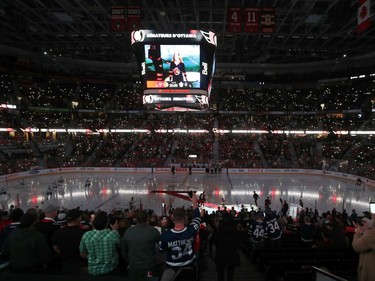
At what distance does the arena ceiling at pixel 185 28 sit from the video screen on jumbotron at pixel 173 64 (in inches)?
73.1

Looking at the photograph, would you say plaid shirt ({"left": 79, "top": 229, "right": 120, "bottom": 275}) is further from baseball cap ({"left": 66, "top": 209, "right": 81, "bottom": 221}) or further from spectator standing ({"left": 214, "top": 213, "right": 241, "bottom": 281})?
spectator standing ({"left": 214, "top": 213, "right": 241, "bottom": 281})

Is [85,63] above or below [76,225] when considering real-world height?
above

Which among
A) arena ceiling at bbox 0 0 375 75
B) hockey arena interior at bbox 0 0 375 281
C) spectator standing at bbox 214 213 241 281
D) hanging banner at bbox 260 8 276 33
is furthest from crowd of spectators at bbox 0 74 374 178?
spectator standing at bbox 214 213 241 281

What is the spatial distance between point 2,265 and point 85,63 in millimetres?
49613

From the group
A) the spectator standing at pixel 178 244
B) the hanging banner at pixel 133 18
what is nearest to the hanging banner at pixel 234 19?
the hanging banner at pixel 133 18

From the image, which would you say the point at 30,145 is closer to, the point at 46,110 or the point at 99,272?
the point at 46,110

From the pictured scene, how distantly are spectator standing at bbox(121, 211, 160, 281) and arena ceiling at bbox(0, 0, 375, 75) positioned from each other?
14.7 metres

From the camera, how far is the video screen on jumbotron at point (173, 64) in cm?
1656

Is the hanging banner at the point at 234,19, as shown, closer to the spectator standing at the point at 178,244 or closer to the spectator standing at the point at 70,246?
the spectator standing at the point at 178,244

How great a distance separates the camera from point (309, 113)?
48125mm

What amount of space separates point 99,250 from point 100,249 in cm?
2

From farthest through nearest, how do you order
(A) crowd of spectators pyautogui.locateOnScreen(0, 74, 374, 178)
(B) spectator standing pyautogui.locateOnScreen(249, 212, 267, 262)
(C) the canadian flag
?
(A) crowd of spectators pyautogui.locateOnScreen(0, 74, 374, 178) → (C) the canadian flag → (B) spectator standing pyautogui.locateOnScreen(249, 212, 267, 262)

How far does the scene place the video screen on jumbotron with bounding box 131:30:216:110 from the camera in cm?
1656

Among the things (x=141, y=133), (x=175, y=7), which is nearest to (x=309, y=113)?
(x=141, y=133)
